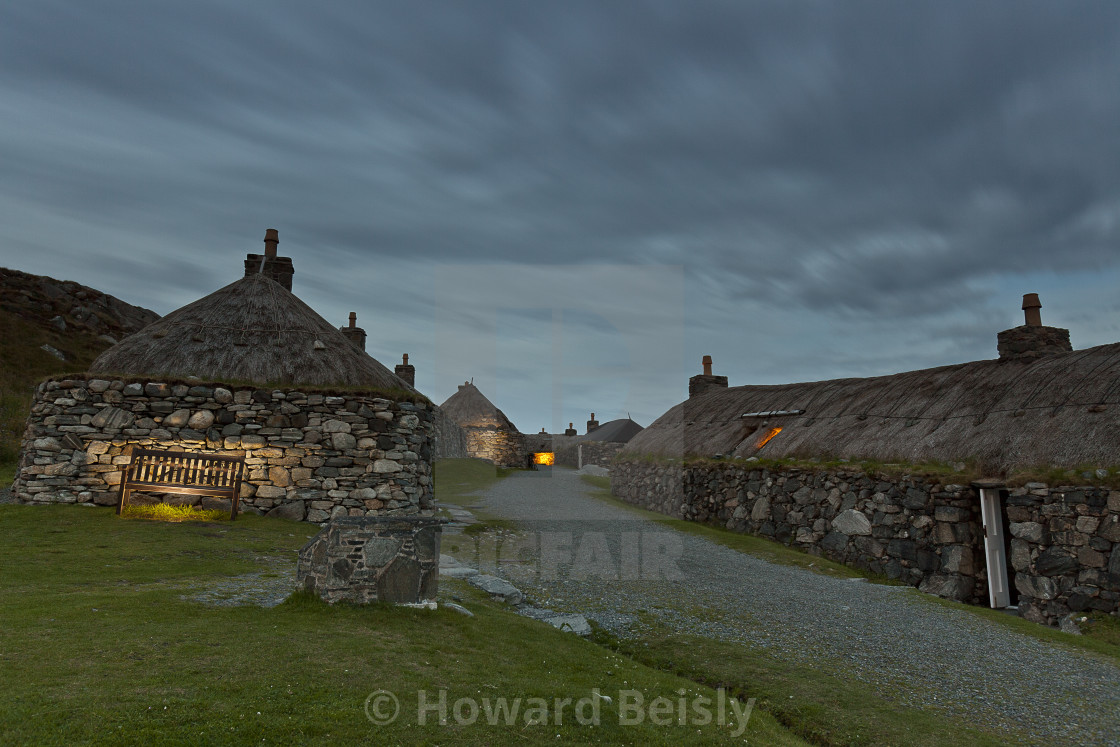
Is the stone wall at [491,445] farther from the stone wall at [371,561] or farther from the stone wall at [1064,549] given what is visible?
the stone wall at [371,561]

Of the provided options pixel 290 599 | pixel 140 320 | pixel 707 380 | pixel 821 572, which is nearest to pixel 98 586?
pixel 290 599

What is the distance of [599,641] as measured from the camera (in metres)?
8.35

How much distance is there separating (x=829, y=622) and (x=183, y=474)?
14140mm

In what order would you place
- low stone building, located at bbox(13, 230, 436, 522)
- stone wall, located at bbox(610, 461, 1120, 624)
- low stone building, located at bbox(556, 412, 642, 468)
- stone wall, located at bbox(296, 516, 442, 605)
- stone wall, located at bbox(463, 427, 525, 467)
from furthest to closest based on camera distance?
low stone building, located at bbox(556, 412, 642, 468) < stone wall, located at bbox(463, 427, 525, 467) < low stone building, located at bbox(13, 230, 436, 522) < stone wall, located at bbox(610, 461, 1120, 624) < stone wall, located at bbox(296, 516, 442, 605)

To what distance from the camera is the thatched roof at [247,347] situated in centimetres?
1599

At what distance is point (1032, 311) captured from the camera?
54.0ft

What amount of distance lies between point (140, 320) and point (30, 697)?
49.3 m

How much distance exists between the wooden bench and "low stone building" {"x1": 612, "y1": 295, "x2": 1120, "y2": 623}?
14.9m

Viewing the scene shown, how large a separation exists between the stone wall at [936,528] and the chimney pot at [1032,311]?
660 centimetres

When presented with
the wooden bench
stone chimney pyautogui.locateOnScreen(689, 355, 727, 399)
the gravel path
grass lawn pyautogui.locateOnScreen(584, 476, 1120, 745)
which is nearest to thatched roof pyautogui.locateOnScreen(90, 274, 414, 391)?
the wooden bench

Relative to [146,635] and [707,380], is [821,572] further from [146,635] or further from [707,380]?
[707,380]

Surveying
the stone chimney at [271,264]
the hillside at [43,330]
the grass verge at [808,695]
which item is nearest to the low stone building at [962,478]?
the grass verge at [808,695]

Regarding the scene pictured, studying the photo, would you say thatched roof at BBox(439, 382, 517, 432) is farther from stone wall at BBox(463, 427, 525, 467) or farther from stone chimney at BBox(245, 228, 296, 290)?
stone chimney at BBox(245, 228, 296, 290)

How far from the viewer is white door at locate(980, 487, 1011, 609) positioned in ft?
40.1
